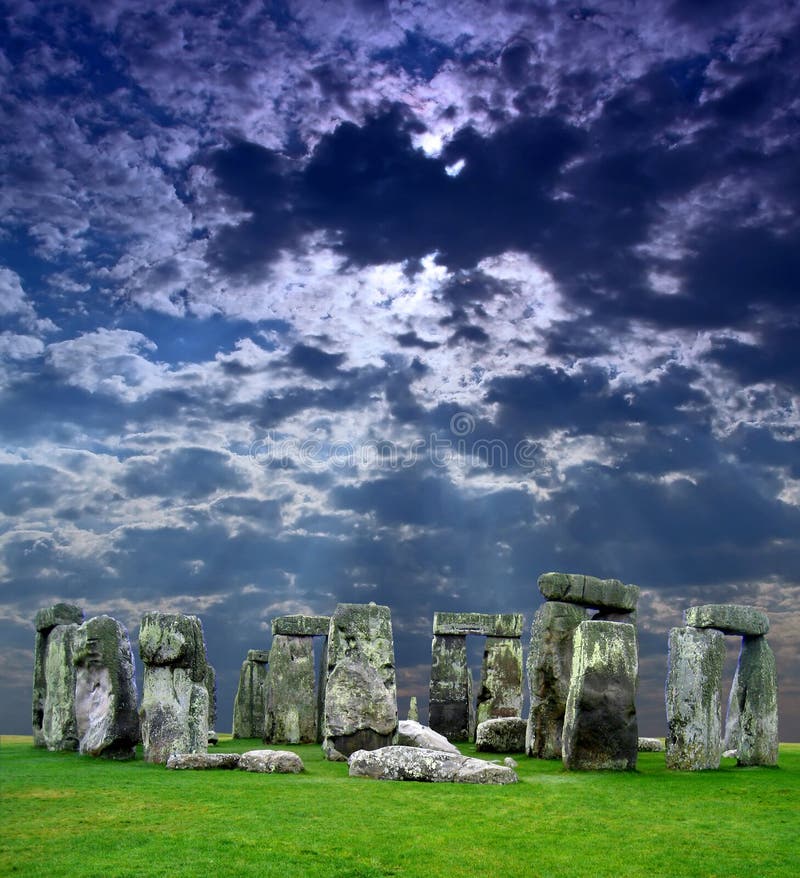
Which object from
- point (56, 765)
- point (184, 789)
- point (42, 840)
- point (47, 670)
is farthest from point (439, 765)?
point (47, 670)

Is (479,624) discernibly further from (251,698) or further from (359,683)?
(359,683)

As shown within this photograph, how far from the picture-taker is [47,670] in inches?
833

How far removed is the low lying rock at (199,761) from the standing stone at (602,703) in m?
5.27

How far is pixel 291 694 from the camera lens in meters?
22.4

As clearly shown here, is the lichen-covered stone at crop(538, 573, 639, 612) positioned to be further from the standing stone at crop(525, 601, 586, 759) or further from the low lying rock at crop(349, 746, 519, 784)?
the low lying rock at crop(349, 746, 519, 784)

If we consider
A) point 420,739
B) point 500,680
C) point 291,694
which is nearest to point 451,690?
point 500,680

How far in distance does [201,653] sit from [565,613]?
6607 mm

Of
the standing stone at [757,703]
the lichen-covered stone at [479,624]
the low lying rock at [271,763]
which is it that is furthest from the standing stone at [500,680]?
the low lying rock at [271,763]

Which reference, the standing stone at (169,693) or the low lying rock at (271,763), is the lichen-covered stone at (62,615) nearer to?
the standing stone at (169,693)

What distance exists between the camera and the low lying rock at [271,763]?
47.1 ft

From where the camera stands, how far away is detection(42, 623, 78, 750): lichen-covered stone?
63.2 feet

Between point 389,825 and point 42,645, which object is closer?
point 389,825

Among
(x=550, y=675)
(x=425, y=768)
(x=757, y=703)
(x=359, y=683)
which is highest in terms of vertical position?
(x=550, y=675)

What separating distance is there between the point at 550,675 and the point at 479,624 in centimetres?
778
